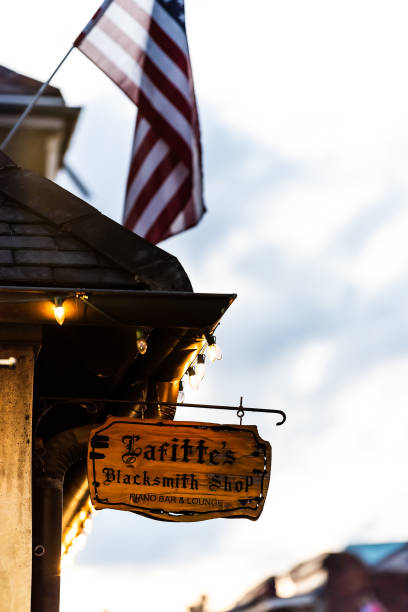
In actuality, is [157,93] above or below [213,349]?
above

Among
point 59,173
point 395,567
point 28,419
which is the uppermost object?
point 59,173

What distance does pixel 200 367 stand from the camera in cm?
826

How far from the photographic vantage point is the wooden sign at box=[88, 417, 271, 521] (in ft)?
24.5

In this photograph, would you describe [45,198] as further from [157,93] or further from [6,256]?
[157,93]

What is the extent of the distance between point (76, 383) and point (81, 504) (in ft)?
10.5

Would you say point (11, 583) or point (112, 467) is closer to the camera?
point (11, 583)

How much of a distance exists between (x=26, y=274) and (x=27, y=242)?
0.36 m

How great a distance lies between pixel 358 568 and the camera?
800cm

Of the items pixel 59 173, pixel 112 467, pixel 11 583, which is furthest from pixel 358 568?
pixel 59 173

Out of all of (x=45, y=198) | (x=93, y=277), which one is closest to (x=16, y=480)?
(x=93, y=277)

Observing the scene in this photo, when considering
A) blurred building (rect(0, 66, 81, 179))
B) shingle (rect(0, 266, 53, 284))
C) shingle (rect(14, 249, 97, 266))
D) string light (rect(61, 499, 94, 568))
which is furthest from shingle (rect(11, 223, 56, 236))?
blurred building (rect(0, 66, 81, 179))

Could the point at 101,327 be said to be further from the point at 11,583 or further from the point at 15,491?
the point at 11,583

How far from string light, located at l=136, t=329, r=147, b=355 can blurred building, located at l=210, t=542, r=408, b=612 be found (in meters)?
1.89

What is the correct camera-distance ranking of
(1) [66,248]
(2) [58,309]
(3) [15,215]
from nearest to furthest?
(2) [58,309] < (1) [66,248] < (3) [15,215]
